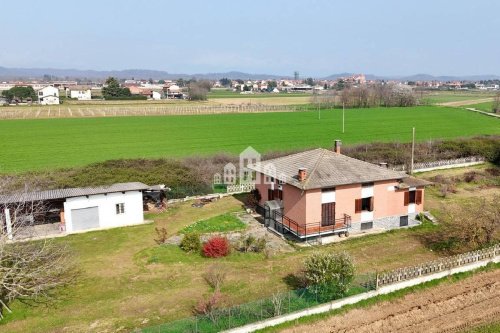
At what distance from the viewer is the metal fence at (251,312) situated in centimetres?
1611

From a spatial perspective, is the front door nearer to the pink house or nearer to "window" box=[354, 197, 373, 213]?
the pink house

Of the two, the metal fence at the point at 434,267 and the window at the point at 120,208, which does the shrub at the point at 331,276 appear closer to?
the metal fence at the point at 434,267

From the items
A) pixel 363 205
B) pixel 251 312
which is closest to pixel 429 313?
pixel 251 312

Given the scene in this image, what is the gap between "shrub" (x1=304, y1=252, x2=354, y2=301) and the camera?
730 inches

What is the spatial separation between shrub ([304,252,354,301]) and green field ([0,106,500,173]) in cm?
3676

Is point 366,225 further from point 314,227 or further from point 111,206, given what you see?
point 111,206

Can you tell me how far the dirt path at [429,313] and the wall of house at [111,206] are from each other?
1771cm

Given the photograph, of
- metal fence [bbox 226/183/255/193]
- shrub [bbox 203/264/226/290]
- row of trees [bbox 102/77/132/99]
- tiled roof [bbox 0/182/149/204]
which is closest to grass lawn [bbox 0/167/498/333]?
shrub [bbox 203/264/226/290]

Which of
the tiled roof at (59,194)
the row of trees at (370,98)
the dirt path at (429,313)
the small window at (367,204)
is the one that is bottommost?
the dirt path at (429,313)

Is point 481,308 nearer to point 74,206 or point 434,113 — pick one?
point 74,206

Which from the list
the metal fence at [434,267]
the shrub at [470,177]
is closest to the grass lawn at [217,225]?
the metal fence at [434,267]

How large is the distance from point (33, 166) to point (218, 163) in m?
19.9

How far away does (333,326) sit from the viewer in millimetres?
17297

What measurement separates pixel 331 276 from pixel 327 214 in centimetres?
905
